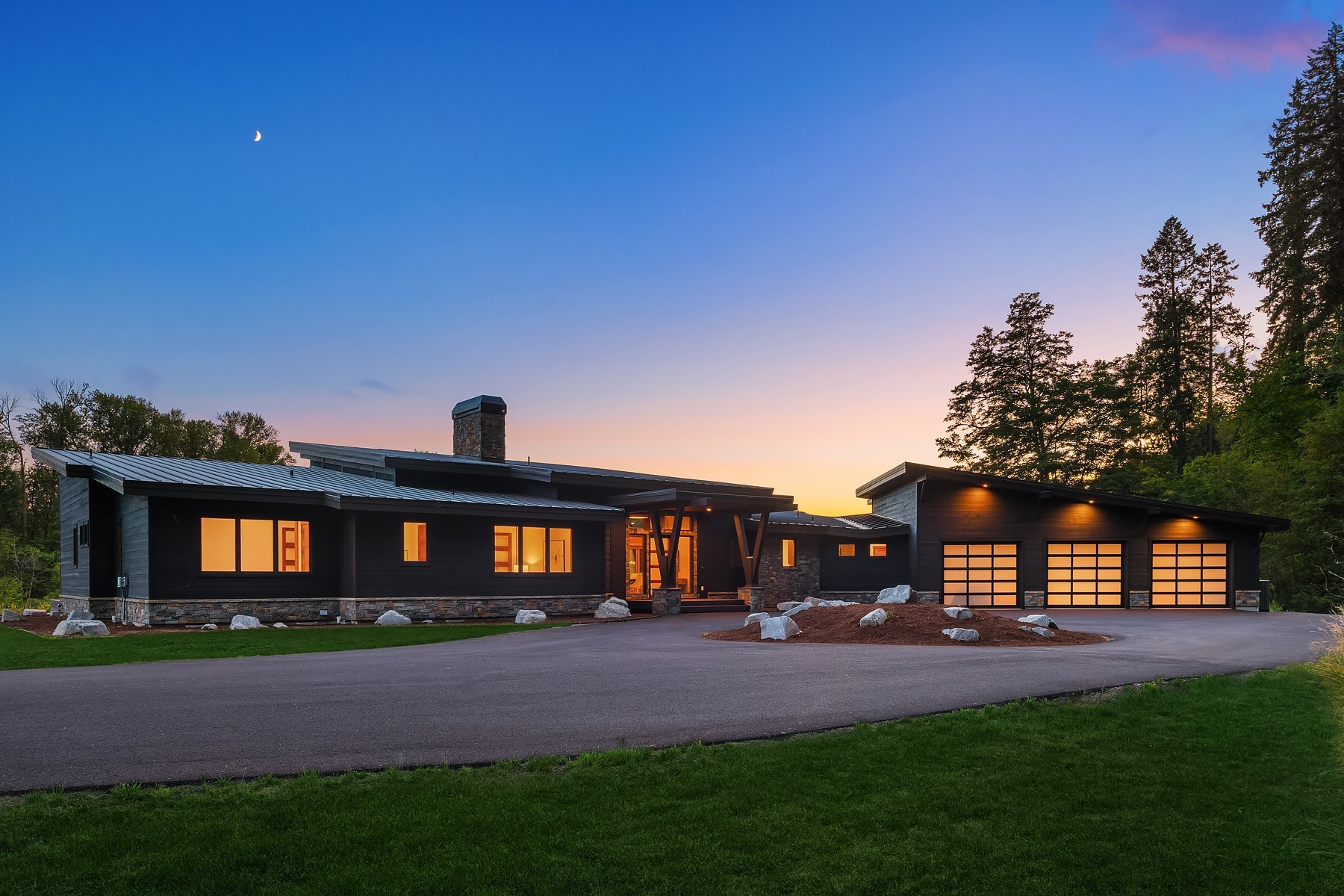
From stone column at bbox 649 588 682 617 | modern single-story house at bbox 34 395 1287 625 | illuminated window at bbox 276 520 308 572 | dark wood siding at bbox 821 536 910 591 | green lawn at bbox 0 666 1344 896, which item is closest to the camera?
green lawn at bbox 0 666 1344 896

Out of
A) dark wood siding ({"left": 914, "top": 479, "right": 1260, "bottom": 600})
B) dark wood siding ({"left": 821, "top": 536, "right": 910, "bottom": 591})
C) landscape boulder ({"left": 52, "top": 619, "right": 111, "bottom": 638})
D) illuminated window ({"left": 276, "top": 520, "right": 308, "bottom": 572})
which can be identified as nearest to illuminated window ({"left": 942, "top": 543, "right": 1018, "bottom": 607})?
dark wood siding ({"left": 914, "top": 479, "right": 1260, "bottom": 600})

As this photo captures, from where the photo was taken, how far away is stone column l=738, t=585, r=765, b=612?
23.5 meters

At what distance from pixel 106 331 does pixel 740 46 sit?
87.6 feet

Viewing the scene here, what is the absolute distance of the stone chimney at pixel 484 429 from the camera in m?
25.5

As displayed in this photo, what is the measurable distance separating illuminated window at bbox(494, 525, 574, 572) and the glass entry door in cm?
287

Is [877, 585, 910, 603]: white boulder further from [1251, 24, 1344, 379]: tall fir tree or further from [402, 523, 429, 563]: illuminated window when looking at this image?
[1251, 24, 1344, 379]: tall fir tree

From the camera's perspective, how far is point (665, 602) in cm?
2223

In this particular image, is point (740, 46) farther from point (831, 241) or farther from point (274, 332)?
point (274, 332)

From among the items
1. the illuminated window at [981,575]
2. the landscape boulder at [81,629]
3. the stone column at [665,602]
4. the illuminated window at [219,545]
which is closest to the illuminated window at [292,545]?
the illuminated window at [219,545]

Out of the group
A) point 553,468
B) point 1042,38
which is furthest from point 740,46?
point 553,468

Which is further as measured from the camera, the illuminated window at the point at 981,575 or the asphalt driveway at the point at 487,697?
the illuminated window at the point at 981,575

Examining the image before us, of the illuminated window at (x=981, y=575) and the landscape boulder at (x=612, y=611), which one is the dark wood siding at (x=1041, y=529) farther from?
the landscape boulder at (x=612, y=611)

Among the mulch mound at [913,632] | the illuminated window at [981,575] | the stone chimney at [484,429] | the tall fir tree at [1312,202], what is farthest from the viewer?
the tall fir tree at [1312,202]

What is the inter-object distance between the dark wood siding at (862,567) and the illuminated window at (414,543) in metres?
12.4
